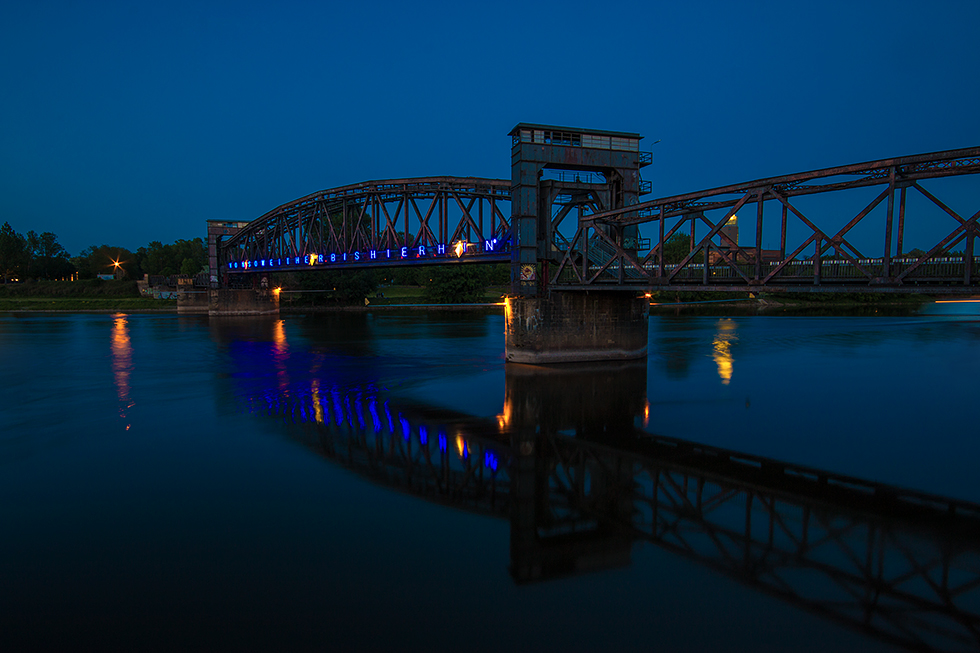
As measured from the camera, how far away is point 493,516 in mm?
14445

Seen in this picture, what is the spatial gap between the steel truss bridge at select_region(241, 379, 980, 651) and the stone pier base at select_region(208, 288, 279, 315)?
8302 centimetres

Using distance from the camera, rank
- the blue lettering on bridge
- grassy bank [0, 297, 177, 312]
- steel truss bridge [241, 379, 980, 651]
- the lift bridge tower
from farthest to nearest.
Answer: grassy bank [0, 297, 177, 312] < the blue lettering on bridge < the lift bridge tower < steel truss bridge [241, 379, 980, 651]

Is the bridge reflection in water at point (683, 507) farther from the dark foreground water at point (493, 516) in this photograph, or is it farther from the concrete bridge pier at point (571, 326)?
the concrete bridge pier at point (571, 326)

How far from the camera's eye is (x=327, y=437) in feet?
70.3

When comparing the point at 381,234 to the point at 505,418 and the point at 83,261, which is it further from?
the point at 83,261

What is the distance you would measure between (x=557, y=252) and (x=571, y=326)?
5.02 metres

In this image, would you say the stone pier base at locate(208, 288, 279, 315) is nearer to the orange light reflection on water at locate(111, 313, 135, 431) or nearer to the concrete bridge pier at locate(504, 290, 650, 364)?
the orange light reflection on water at locate(111, 313, 135, 431)

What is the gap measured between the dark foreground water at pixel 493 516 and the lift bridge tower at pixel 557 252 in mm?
4162

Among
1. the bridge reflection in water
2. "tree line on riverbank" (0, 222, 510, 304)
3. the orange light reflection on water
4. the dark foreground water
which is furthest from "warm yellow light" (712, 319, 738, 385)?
"tree line on riverbank" (0, 222, 510, 304)

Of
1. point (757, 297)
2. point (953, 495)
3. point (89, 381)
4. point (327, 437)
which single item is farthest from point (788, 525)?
point (757, 297)

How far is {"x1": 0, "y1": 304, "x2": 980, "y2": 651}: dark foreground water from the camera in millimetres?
9883

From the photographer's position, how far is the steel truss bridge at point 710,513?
1061cm

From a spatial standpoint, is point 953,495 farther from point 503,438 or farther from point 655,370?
point 655,370

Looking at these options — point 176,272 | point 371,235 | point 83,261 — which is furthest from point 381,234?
point 83,261
